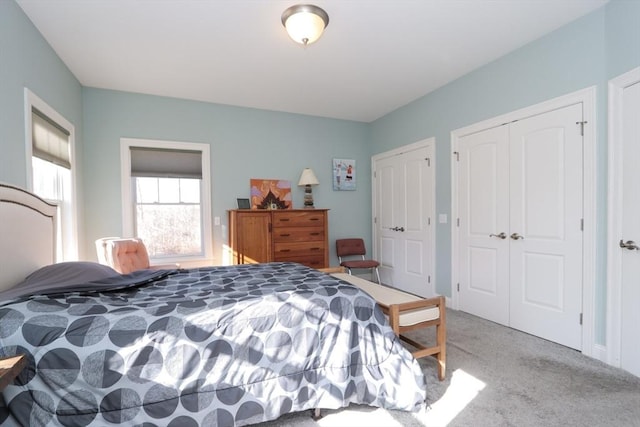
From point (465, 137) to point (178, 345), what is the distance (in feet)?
11.5

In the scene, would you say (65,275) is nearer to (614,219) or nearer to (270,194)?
(270,194)

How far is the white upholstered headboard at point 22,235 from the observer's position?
1.72m

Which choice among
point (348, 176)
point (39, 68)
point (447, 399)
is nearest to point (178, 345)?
point (447, 399)

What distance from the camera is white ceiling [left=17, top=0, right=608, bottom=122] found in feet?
7.67

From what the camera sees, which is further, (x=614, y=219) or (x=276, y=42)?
(x=276, y=42)

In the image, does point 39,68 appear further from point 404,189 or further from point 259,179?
point 404,189

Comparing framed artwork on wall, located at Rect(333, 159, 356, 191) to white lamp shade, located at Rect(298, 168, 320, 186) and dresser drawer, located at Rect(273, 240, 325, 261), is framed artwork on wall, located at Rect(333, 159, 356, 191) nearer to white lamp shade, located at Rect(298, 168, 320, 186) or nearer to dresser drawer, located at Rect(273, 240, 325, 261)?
white lamp shade, located at Rect(298, 168, 320, 186)

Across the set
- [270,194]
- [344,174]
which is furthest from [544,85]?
[270,194]

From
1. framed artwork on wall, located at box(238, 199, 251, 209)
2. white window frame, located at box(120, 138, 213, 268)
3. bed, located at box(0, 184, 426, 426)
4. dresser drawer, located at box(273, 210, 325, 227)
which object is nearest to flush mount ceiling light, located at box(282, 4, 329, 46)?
bed, located at box(0, 184, 426, 426)

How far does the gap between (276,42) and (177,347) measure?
2563 millimetres

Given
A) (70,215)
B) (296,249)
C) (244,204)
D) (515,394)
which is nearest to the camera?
(515,394)

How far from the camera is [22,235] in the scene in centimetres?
190

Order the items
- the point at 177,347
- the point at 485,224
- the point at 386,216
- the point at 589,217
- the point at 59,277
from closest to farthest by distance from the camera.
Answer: the point at 177,347
the point at 59,277
the point at 589,217
the point at 485,224
the point at 386,216

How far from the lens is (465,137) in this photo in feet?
11.7
